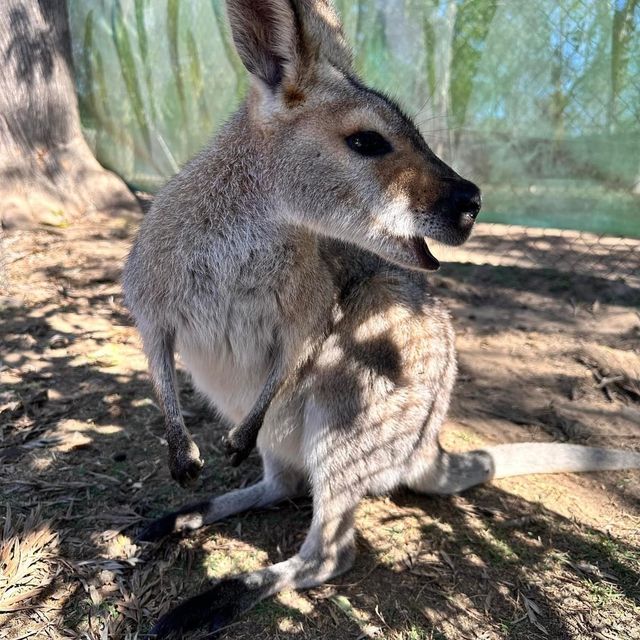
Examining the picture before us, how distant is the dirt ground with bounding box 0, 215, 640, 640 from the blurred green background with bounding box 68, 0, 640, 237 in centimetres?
112

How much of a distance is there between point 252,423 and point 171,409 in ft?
1.03

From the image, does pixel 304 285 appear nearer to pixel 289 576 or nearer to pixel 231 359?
pixel 231 359

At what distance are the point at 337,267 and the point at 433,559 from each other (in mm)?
1233

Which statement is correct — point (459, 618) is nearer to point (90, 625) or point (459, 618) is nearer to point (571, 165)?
point (90, 625)

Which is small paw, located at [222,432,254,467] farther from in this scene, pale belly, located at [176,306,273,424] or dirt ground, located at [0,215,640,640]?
dirt ground, located at [0,215,640,640]

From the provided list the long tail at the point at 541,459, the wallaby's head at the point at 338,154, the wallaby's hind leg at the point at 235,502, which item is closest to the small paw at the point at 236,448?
the wallaby's hind leg at the point at 235,502

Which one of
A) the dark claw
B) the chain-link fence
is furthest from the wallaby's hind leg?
the chain-link fence

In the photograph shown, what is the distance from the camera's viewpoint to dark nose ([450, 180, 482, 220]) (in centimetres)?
191

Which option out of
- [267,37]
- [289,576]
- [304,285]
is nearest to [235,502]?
[289,576]

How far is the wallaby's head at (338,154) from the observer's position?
6.32 feet

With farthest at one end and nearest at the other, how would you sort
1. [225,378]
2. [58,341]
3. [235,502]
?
[58,341], [235,502], [225,378]

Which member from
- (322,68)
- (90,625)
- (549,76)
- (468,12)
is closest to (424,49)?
(468,12)

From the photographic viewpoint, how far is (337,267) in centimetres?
236

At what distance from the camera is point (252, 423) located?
2168 mm
